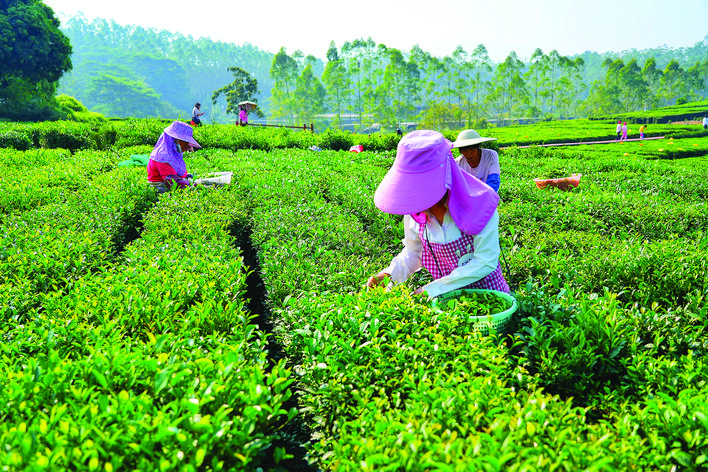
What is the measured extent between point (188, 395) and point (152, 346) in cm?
60

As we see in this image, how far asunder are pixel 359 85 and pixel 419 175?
59.9 m

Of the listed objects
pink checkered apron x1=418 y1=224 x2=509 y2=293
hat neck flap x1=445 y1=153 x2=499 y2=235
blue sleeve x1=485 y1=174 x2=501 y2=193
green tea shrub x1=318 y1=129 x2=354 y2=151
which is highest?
green tea shrub x1=318 y1=129 x2=354 y2=151

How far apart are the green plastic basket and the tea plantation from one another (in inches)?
2.4

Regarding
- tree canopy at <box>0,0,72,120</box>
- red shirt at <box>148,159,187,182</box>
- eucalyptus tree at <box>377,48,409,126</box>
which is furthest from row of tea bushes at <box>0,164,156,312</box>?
eucalyptus tree at <box>377,48,409,126</box>

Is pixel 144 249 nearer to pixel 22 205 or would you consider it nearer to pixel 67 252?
pixel 67 252

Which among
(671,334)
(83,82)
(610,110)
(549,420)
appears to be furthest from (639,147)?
(83,82)

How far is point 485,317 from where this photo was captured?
6.67ft

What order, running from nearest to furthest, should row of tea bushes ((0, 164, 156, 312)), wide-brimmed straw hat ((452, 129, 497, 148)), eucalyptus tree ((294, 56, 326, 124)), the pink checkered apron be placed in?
the pink checkered apron, row of tea bushes ((0, 164, 156, 312)), wide-brimmed straw hat ((452, 129, 497, 148)), eucalyptus tree ((294, 56, 326, 124))

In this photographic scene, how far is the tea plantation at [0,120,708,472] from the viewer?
1354mm

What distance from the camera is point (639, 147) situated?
19.6 meters

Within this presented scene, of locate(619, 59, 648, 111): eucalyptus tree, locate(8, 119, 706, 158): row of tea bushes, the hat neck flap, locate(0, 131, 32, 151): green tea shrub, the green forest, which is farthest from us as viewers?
locate(619, 59, 648, 111): eucalyptus tree

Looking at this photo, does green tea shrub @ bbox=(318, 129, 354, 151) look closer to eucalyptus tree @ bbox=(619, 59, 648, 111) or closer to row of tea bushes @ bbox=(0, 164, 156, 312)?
row of tea bushes @ bbox=(0, 164, 156, 312)

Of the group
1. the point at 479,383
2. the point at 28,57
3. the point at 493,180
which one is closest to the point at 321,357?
the point at 479,383

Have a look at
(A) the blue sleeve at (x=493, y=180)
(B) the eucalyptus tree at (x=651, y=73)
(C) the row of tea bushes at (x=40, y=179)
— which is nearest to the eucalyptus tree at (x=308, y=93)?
(B) the eucalyptus tree at (x=651, y=73)
